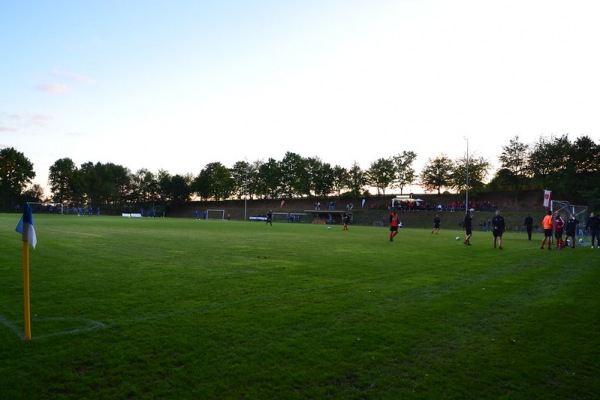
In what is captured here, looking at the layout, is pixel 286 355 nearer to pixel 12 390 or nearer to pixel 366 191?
pixel 12 390

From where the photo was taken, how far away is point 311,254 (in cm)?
1719

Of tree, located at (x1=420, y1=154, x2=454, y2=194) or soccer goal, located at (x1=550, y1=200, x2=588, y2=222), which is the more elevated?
tree, located at (x1=420, y1=154, x2=454, y2=194)

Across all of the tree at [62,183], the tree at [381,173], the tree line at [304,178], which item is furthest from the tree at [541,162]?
the tree at [62,183]

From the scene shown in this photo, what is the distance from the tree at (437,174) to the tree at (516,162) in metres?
10.8

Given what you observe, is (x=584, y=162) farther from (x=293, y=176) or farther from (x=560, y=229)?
(x=293, y=176)

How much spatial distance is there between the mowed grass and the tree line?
4771 cm

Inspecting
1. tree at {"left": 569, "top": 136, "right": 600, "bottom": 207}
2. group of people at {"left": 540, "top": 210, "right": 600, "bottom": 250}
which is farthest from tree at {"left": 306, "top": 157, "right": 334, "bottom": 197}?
group of people at {"left": 540, "top": 210, "right": 600, "bottom": 250}

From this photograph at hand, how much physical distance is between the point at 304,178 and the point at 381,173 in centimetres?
2039

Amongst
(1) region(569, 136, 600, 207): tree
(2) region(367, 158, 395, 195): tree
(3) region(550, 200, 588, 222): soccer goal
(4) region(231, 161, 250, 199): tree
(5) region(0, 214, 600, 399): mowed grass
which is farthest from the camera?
(4) region(231, 161, 250, 199): tree

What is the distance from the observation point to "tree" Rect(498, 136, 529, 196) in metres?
71.4

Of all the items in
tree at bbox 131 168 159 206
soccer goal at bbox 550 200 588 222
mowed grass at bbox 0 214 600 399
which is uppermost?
tree at bbox 131 168 159 206

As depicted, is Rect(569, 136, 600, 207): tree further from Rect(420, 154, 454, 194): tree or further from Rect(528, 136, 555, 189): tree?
Rect(420, 154, 454, 194): tree

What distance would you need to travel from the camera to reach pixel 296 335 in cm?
620

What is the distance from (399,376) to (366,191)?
294ft
